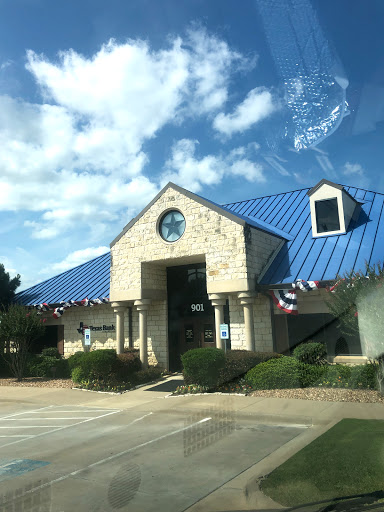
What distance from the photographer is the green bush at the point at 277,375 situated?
542 inches

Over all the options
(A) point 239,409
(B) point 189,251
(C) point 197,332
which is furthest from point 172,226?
(A) point 239,409

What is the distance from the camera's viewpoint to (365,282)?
480 inches

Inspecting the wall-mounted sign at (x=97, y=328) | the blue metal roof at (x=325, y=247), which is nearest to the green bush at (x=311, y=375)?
the blue metal roof at (x=325, y=247)

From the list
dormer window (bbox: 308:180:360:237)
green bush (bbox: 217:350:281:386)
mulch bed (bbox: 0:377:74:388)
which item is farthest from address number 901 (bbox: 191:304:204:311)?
mulch bed (bbox: 0:377:74:388)

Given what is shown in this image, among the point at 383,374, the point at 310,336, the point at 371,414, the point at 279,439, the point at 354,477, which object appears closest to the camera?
the point at 354,477

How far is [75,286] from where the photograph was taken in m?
Answer: 24.7

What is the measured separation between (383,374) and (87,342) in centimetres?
1281

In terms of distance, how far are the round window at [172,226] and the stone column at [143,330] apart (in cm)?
297

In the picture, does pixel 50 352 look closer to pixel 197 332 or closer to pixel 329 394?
pixel 197 332

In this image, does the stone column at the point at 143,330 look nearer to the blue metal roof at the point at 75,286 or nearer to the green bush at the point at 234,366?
the blue metal roof at the point at 75,286

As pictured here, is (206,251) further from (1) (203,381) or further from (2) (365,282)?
(2) (365,282)

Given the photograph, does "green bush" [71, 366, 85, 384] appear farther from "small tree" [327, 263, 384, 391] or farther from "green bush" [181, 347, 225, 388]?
"small tree" [327, 263, 384, 391]

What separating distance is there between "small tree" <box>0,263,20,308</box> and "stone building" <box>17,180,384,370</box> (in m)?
6.84

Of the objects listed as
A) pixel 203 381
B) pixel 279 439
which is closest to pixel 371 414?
pixel 279 439
